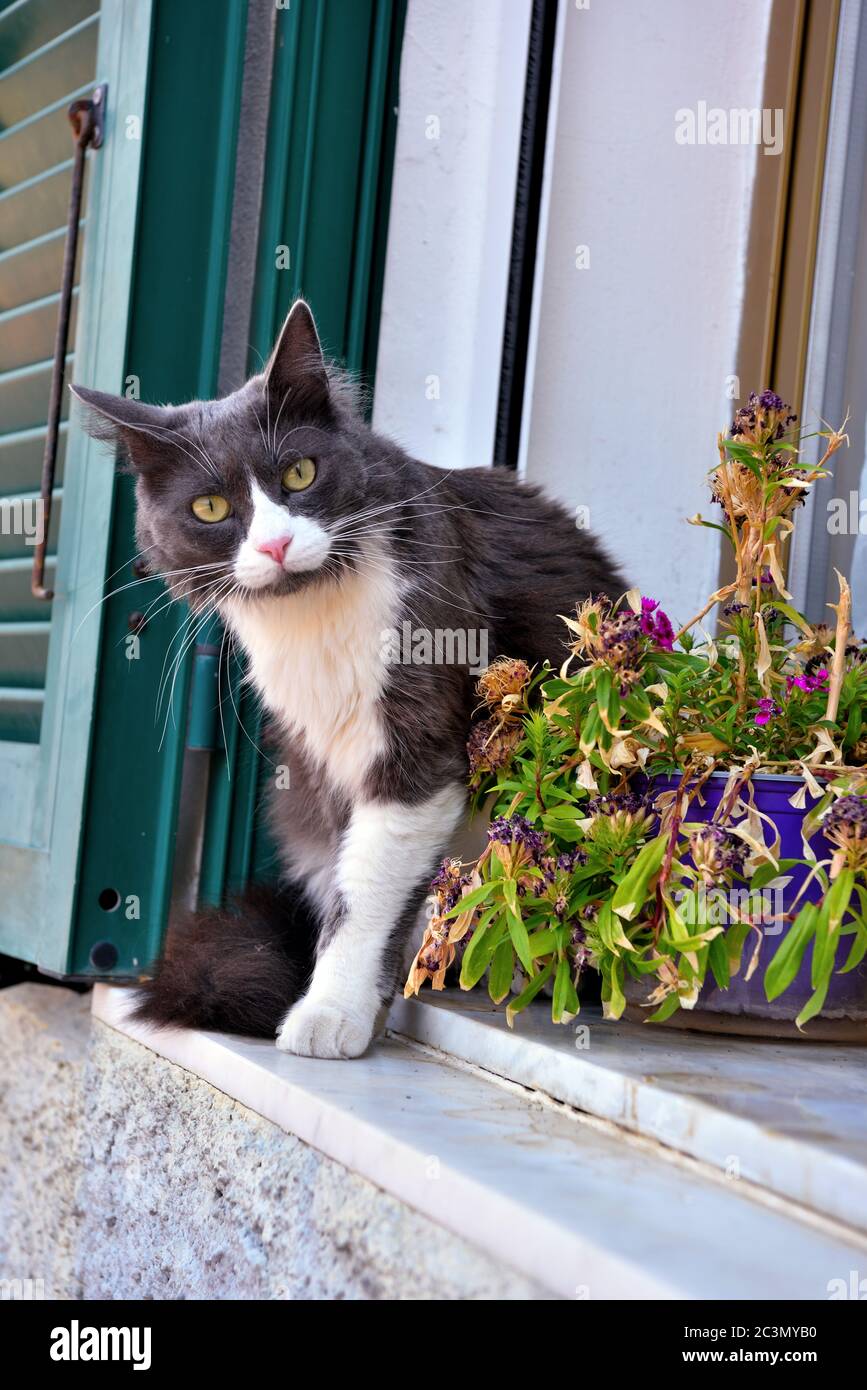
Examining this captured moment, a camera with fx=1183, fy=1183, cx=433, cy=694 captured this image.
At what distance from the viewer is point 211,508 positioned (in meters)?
1.52

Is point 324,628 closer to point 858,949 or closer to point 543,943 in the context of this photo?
point 543,943

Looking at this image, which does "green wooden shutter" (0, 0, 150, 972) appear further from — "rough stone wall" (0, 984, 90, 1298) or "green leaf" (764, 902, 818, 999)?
"green leaf" (764, 902, 818, 999)

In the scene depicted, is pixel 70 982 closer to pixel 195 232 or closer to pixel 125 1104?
pixel 125 1104

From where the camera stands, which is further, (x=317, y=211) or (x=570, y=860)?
(x=317, y=211)

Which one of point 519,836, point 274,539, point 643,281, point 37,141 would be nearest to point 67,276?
point 37,141

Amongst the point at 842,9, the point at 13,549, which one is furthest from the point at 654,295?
the point at 13,549

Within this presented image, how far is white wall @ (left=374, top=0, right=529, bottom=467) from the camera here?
2.15 meters

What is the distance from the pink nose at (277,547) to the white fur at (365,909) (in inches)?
13.4

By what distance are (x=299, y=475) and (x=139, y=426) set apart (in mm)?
213

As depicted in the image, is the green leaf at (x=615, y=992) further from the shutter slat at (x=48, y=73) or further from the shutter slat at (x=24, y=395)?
the shutter slat at (x=48, y=73)

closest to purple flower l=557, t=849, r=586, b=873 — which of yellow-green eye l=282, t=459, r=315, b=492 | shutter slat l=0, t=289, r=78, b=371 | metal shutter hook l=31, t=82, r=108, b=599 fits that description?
yellow-green eye l=282, t=459, r=315, b=492

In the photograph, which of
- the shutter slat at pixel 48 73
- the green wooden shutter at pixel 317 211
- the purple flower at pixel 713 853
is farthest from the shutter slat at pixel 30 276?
the purple flower at pixel 713 853

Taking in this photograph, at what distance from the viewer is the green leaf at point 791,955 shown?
109 centimetres

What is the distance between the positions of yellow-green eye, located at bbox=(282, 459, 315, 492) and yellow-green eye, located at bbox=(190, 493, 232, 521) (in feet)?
0.27
